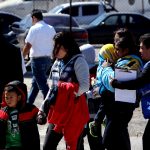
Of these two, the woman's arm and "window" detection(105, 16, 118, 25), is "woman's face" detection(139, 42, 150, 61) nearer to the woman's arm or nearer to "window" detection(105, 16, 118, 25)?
the woman's arm

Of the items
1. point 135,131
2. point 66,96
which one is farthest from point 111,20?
point 66,96

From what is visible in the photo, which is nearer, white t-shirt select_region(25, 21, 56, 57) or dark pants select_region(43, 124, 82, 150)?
dark pants select_region(43, 124, 82, 150)

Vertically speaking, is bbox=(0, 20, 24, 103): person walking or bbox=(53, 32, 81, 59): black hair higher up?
bbox=(53, 32, 81, 59): black hair

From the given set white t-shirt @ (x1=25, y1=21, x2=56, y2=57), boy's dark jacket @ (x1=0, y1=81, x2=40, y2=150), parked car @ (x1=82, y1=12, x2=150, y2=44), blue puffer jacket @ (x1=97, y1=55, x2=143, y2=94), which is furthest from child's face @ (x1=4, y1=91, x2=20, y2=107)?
parked car @ (x1=82, y1=12, x2=150, y2=44)

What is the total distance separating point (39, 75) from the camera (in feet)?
35.6

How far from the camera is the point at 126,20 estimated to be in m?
25.0

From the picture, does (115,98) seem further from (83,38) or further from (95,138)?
(83,38)

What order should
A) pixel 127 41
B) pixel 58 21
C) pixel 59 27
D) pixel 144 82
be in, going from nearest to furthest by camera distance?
pixel 144 82
pixel 127 41
pixel 59 27
pixel 58 21

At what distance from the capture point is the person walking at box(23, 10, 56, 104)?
10.9 meters

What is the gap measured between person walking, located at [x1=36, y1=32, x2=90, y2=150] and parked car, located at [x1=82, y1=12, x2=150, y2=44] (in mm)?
17920

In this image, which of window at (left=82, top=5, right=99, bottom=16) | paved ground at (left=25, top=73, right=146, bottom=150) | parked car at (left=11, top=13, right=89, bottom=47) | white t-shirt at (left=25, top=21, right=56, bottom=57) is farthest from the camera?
window at (left=82, top=5, right=99, bottom=16)

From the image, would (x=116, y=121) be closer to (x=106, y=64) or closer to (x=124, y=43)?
(x=106, y=64)

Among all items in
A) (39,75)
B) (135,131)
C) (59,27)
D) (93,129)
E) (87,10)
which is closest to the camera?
(93,129)

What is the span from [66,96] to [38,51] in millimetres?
4857
